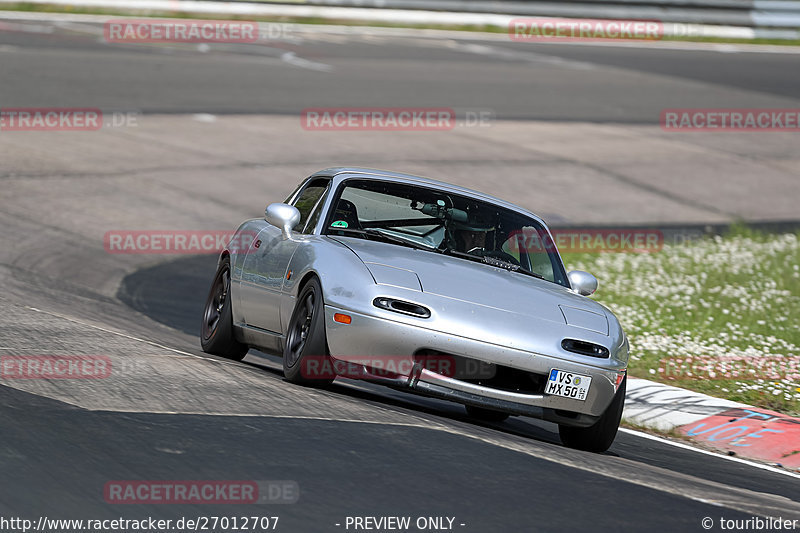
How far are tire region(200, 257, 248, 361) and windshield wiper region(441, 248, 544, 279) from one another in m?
1.81

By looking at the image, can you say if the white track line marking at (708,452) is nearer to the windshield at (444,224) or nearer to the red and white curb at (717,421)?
the red and white curb at (717,421)

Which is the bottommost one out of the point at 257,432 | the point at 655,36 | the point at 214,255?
the point at 214,255

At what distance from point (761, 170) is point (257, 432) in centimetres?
1760

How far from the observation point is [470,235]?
7.94 meters

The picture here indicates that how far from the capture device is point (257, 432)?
5.70 meters

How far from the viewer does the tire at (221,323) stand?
28.5ft

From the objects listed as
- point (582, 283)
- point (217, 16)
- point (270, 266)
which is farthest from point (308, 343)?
point (217, 16)

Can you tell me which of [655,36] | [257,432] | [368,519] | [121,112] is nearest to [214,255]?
[121,112]

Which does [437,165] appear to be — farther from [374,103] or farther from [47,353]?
[47,353]
